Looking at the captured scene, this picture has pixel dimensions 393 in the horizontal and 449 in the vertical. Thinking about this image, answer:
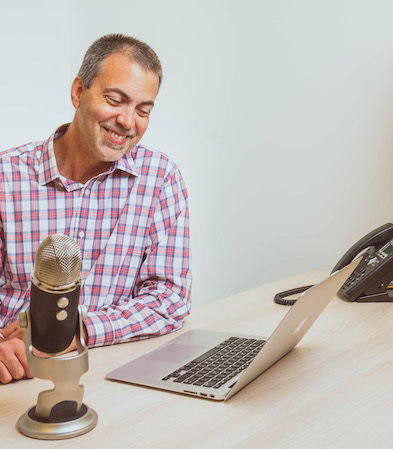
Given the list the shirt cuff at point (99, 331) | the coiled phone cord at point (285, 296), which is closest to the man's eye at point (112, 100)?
the shirt cuff at point (99, 331)

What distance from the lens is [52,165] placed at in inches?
63.3

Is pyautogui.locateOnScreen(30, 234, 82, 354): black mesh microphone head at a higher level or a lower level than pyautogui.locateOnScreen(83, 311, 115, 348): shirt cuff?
higher

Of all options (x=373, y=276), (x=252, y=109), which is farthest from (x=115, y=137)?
(x=252, y=109)

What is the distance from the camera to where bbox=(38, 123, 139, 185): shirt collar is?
161 centimetres

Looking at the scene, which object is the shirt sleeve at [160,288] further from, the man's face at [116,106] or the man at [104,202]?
the man's face at [116,106]

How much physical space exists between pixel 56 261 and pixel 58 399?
0.21 m

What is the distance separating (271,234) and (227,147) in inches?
14.7

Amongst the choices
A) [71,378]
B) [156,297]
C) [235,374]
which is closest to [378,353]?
[235,374]

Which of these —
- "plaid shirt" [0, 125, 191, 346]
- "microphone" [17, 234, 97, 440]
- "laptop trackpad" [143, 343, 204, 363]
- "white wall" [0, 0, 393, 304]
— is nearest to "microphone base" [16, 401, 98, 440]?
"microphone" [17, 234, 97, 440]

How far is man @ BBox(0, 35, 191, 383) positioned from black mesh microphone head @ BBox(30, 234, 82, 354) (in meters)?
0.61

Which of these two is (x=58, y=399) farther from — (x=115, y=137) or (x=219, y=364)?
(x=115, y=137)

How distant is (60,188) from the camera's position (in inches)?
63.8

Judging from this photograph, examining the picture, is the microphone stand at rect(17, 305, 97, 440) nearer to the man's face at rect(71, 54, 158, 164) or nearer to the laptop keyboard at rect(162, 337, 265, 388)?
the laptop keyboard at rect(162, 337, 265, 388)

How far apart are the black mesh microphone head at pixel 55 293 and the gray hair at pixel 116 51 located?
32.3 inches
